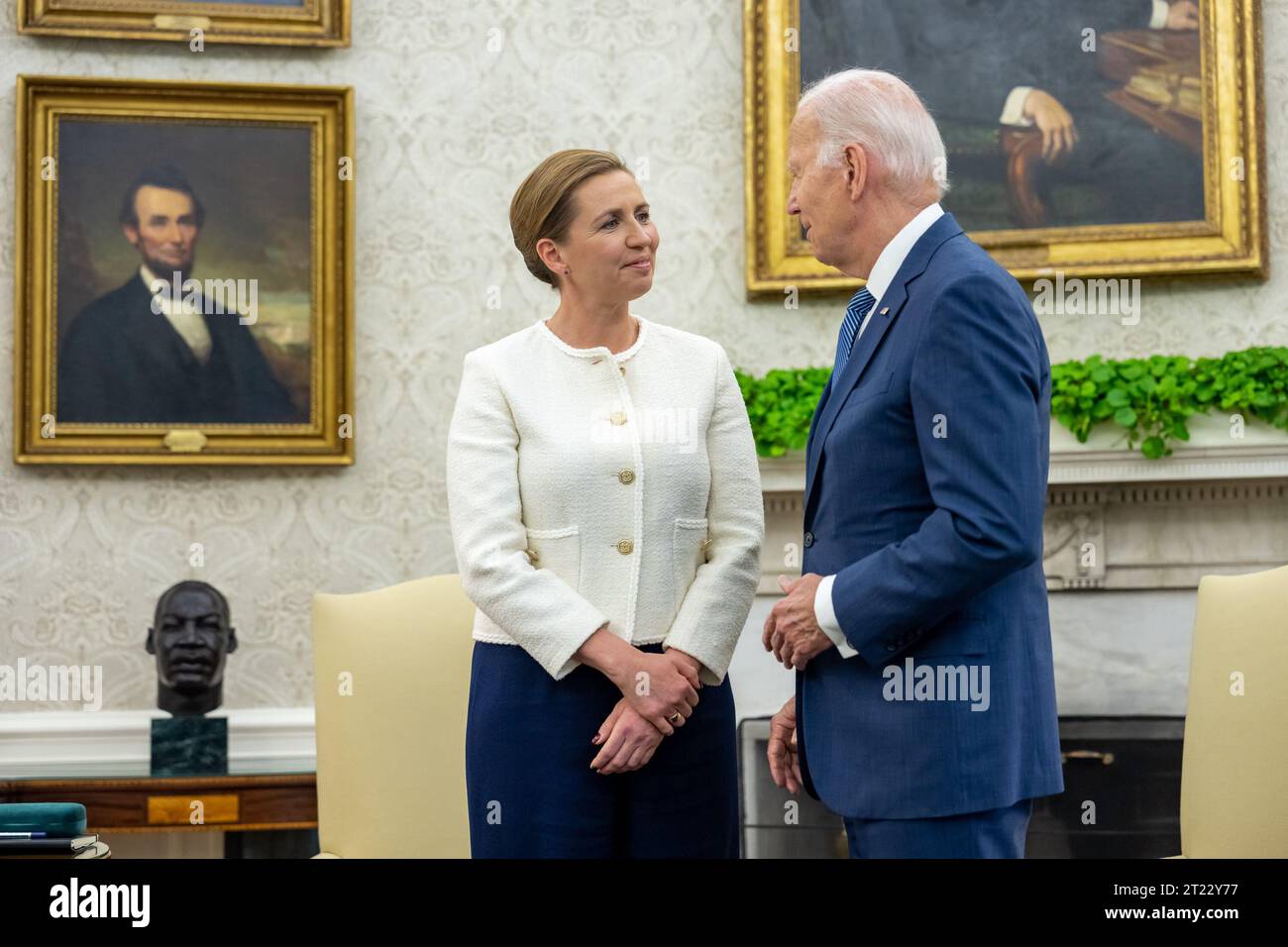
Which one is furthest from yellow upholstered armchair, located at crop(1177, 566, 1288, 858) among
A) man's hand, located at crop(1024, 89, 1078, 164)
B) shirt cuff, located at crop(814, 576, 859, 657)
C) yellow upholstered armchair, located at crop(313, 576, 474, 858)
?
man's hand, located at crop(1024, 89, 1078, 164)

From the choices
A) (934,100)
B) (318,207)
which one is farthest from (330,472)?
(934,100)

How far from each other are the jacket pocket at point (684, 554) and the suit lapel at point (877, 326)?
25cm

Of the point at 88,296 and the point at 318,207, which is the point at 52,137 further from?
the point at 318,207

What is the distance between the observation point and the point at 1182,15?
4117 millimetres

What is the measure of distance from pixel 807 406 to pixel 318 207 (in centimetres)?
172

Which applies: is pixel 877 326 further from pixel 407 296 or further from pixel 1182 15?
pixel 1182 15

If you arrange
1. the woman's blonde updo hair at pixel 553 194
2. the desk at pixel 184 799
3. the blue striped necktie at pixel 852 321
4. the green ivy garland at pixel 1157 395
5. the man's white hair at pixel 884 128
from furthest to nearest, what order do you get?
the green ivy garland at pixel 1157 395
the desk at pixel 184 799
the woman's blonde updo hair at pixel 553 194
the blue striped necktie at pixel 852 321
the man's white hair at pixel 884 128

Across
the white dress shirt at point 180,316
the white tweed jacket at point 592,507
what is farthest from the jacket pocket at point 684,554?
the white dress shirt at point 180,316

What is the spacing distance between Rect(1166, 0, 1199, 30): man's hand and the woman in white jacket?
281 cm

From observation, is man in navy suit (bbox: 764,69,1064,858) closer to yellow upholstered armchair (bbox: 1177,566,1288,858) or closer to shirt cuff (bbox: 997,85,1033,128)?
yellow upholstered armchair (bbox: 1177,566,1288,858)

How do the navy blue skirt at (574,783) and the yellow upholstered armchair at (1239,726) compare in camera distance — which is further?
the yellow upholstered armchair at (1239,726)

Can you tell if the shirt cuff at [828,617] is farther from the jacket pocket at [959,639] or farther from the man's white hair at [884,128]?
the man's white hair at [884,128]

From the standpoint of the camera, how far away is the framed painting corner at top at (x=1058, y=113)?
13.3 ft

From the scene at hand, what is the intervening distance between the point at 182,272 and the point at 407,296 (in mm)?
723
